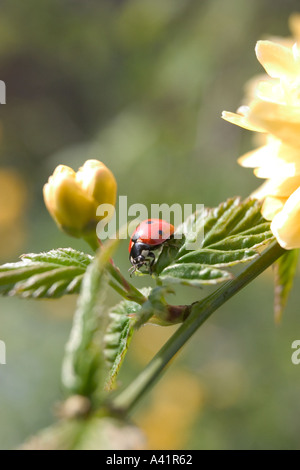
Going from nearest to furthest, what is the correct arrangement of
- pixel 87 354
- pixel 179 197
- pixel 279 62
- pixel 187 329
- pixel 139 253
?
1. pixel 87 354
2. pixel 187 329
3. pixel 279 62
4. pixel 139 253
5. pixel 179 197

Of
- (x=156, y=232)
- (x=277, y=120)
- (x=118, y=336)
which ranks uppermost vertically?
(x=277, y=120)

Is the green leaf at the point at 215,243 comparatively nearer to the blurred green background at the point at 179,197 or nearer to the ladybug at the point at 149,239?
the ladybug at the point at 149,239

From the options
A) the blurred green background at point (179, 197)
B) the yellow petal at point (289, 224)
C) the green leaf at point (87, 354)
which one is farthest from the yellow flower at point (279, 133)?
the blurred green background at point (179, 197)

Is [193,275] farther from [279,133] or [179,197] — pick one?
[179,197]

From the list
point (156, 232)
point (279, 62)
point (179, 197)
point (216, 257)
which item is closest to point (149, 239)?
point (156, 232)

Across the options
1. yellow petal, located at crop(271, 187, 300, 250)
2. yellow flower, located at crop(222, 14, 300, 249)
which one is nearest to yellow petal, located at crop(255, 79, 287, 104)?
yellow flower, located at crop(222, 14, 300, 249)
